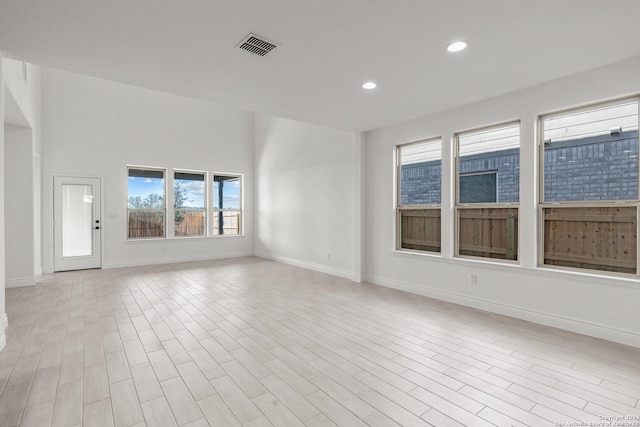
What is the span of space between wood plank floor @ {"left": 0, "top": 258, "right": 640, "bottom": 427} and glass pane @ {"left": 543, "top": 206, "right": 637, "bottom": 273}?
80cm

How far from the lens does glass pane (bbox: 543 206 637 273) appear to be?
3.14 metres

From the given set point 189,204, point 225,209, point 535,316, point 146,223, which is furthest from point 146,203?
point 535,316

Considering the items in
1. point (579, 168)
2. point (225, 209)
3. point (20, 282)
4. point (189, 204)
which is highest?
point (579, 168)

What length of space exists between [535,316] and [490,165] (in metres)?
1.91

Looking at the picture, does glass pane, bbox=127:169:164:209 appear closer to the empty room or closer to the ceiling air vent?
the empty room

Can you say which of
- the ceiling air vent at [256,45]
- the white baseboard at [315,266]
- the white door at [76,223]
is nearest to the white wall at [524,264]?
the white baseboard at [315,266]

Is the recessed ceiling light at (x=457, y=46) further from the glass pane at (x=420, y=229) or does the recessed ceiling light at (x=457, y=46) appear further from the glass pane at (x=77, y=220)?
the glass pane at (x=77, y=220)

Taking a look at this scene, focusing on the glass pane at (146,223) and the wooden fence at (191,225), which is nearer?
the glass pane at (146,223)

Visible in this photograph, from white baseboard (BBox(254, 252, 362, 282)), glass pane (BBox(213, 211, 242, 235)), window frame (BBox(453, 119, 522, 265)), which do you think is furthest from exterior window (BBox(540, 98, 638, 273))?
glass pane (BBox(213, 211, 242, 235))

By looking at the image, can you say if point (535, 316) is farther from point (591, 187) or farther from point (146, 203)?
point (146, 203)

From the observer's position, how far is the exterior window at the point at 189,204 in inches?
322

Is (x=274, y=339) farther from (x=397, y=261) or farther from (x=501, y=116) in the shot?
(x=501, y=116)

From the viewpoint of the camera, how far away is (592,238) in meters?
3.36

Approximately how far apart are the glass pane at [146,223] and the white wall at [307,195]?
254 centimetres
